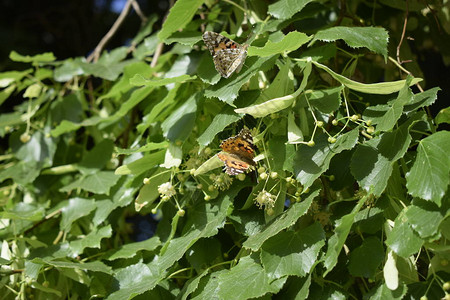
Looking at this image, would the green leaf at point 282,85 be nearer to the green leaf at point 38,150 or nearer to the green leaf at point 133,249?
the green leaf at point 133,249

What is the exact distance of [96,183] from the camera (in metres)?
1.32

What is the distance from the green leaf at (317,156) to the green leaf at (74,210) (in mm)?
586

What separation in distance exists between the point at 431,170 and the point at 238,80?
1.22 feet

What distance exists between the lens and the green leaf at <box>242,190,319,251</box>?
864mm

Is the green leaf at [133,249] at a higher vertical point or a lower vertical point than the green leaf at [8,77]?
lower

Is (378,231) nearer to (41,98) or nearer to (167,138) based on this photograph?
(167,138)

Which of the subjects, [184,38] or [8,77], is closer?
[184,38]

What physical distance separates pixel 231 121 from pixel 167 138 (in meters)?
0.17

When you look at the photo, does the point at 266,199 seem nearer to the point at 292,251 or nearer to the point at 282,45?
the point at 292,251

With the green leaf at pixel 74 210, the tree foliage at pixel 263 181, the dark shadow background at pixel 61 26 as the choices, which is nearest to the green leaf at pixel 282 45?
the tree foliage at pixel 263 181

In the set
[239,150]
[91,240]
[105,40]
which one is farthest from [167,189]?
[105,40]

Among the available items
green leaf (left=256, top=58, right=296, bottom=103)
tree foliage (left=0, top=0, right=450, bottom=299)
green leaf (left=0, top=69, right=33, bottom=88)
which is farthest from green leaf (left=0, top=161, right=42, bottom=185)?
green leaf (left=256, top=58, right=296, bottom=103)

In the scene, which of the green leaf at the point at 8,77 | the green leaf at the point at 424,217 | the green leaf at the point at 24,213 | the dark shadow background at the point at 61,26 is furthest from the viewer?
the dark shadow background at the point at 61,26

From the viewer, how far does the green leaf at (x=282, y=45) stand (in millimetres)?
897
